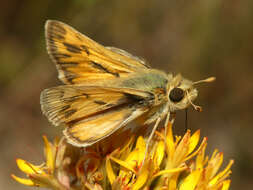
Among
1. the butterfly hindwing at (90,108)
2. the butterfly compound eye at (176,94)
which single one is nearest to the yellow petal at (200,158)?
the butterfly compound eye at (176,94)

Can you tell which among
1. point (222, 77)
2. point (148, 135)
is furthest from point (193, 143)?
point (222, 77)

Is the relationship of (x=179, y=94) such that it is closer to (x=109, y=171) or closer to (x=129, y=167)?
(x=129, y=167)

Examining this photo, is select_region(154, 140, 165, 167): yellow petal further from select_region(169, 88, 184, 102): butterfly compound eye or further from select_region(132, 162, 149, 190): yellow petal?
select_region(169, 88, 184, 102): butterfly compound eye

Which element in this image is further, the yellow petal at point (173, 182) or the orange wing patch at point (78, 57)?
the orange wing patch at point (78, 57)

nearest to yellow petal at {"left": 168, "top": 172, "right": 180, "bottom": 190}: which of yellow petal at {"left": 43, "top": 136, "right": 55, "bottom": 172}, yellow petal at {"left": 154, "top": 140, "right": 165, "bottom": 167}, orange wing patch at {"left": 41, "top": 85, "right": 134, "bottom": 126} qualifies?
yellow petal at {"left": 154, "top": 140, "right": 165, "bottom": 167}

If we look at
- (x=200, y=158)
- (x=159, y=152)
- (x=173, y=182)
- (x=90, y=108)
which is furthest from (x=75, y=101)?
(x=200, y=158)

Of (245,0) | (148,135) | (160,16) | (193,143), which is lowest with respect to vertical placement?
(148,135)

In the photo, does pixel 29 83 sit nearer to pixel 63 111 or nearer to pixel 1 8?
pixel 1 8

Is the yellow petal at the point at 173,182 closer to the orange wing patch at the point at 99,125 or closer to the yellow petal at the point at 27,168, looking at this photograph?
the orange wing patch at the point at 99,125

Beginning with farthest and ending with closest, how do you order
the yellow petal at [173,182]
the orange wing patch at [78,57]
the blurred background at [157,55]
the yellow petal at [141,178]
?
the blurred background at [157,55] < the orange wing patch at [78,57] < the yellow petal at [173,182] < the yellow petal at [141,178]
